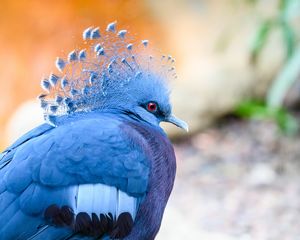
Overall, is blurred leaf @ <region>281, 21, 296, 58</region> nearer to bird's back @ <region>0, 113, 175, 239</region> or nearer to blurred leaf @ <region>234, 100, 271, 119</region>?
blurred leaf @ <region>234, 100, 271, 119</region>

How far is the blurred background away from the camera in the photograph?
15.9 ft

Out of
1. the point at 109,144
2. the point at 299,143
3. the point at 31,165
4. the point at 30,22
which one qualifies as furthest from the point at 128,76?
the point at 30,22

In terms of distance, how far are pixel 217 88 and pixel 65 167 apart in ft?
12.1

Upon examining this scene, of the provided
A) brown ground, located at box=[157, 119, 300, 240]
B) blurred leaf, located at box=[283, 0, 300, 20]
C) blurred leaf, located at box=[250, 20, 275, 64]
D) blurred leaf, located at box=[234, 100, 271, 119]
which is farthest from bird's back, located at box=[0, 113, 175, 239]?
blurred leaf, located at box=[234, 100, 271, 119]

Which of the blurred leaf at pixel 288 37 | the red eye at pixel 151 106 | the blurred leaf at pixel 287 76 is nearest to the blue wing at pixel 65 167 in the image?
the red eye at pixel 151 106

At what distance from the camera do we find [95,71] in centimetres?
290

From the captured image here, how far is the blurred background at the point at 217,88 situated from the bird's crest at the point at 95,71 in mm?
1704

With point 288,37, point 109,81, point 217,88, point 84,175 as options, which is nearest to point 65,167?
point 84,175

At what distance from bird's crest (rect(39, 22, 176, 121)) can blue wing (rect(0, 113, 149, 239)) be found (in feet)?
0.44

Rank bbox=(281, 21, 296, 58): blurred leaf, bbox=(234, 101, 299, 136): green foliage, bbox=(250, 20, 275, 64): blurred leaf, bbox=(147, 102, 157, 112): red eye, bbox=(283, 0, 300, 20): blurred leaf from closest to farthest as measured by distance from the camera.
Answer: bbox=(147, 102, 157, 112): red eye, bbox=(283, 0, 300, 20): blurred leaf, bbox=(281, 21, 296, 58): blurred leaf, bbox=(250, 20, 275, 64): blurred leaf, bbox=(234, 101, 299, 136): green foliage

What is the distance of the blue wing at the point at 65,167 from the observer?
2.56 meters

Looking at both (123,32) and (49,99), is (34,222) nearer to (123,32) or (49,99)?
(49,99)

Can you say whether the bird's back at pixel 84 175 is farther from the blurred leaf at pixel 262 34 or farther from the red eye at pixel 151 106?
the blurred leaf at pixel 262 34

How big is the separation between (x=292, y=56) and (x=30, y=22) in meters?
3.08
